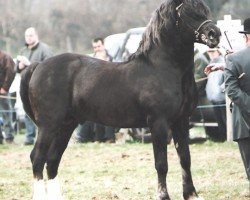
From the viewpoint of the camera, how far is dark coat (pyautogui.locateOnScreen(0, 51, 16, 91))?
52.3ft

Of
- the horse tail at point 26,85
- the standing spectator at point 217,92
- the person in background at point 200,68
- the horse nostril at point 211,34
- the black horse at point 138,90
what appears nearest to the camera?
the horse nostril at point 211,34

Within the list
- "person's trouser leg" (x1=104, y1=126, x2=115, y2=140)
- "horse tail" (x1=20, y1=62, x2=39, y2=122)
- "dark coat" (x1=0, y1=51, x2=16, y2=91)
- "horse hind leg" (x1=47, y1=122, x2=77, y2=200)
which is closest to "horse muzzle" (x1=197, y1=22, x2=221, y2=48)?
"horse hind leg" (x1=47, y1=122, x2=77, y2=200)

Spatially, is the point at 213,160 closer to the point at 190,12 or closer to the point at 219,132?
the point at 219,132

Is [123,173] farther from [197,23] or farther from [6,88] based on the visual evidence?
[6,88]

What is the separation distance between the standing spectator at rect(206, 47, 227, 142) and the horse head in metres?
6.45

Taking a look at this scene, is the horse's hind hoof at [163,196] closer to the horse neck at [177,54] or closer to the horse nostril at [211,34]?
the horse neck at [177,54]

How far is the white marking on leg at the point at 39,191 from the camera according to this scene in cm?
816

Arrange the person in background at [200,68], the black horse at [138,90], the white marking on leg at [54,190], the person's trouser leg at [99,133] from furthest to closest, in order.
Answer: the person's trouser leg at [99,133]
the person in background at [200,68]
the white marking on leg at [54,190]
the black horse at [138,90]

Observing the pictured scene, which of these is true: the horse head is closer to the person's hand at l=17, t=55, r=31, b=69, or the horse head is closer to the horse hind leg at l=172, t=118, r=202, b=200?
the horse hind leg at l=172, t=118, r=202, b=200

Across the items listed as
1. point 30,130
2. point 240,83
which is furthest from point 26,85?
point 30,130

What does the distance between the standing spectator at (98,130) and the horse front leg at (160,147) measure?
755 cm

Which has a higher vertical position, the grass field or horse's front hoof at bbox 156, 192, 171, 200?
horse's front hoof at bbox 156, 192, 171, 200

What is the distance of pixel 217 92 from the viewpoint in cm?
1438

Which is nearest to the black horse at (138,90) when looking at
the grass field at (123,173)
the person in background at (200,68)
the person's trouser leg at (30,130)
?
the grass field at (123,173)
